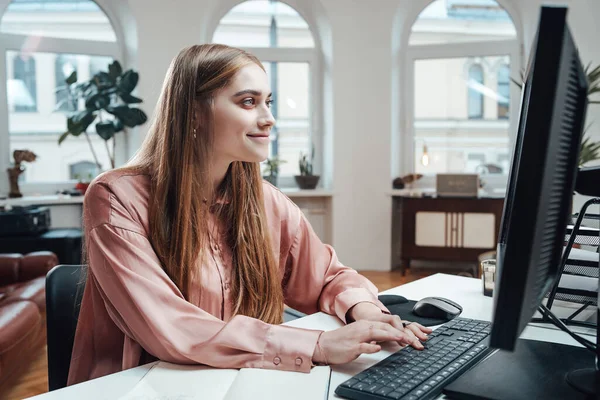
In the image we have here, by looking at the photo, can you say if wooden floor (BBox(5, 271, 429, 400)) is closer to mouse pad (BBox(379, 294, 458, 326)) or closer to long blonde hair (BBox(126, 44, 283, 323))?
long blonde hair (BBox(126, 44, 283, 323))

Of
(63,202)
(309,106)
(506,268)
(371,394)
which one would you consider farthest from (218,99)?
(309,106)

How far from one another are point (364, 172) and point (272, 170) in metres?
0.95

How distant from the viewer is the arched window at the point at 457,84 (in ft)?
20.5

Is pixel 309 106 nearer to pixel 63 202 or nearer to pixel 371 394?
pixel 63 202

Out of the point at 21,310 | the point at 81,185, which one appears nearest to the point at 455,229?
the point at 81,185

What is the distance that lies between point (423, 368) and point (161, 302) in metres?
0.49

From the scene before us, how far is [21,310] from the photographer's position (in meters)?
3.04

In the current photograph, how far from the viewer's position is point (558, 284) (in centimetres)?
135

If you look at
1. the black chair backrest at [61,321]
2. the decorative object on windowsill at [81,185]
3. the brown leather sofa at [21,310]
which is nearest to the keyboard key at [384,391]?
the black chair backrest at [61,321]

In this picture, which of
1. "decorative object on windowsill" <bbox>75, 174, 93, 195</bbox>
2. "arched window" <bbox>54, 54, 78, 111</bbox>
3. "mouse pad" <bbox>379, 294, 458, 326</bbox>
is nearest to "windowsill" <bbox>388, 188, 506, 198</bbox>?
"decorative object on windowsill" <bbox>75, 174, 93, 195</bbox>

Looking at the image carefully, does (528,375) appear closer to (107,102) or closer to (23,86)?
(107,102)

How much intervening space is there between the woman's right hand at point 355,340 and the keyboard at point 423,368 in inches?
1.1

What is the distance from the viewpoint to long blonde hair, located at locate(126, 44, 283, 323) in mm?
1282

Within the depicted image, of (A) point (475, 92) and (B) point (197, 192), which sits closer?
(B) point (197, 192)
